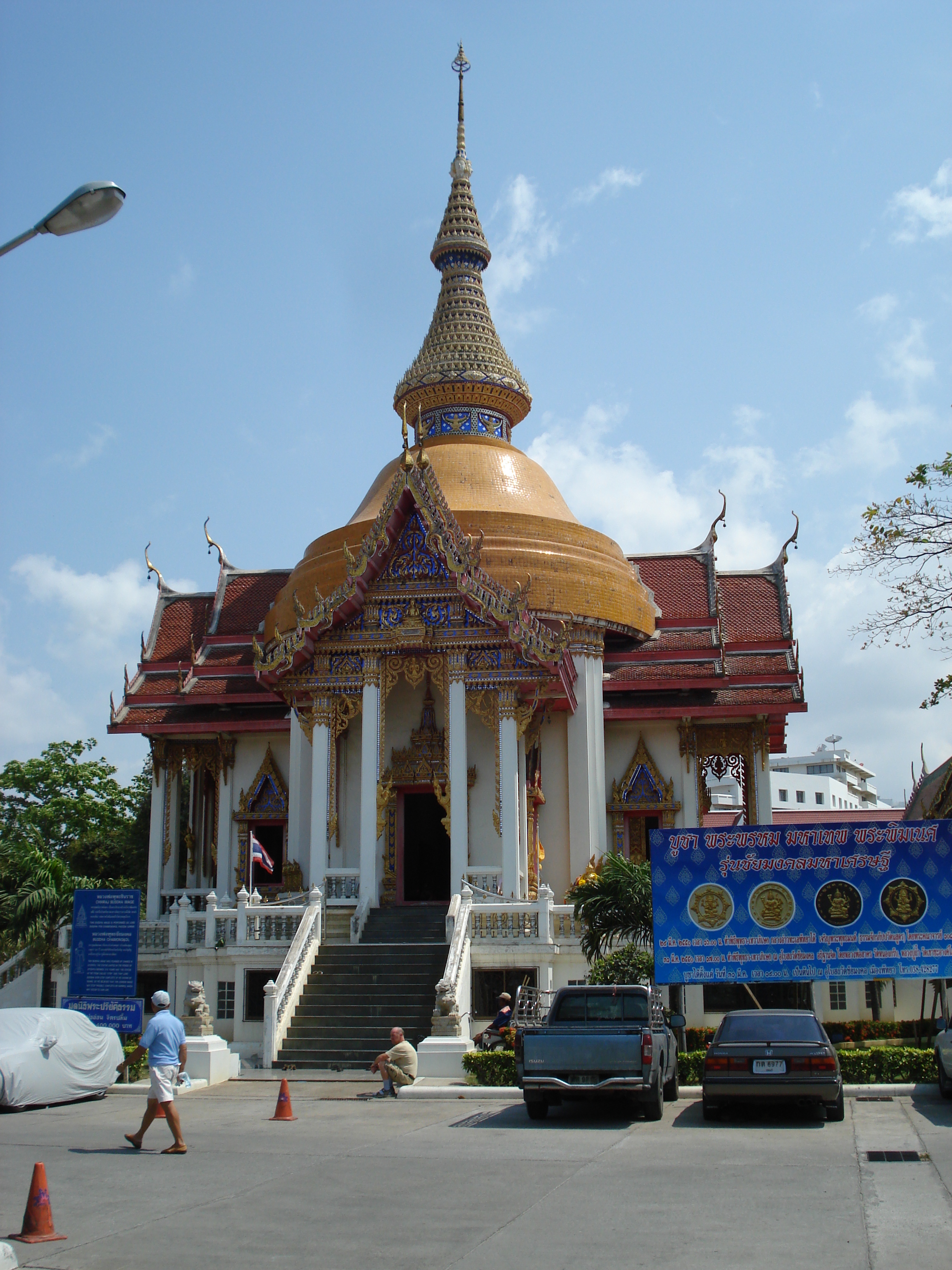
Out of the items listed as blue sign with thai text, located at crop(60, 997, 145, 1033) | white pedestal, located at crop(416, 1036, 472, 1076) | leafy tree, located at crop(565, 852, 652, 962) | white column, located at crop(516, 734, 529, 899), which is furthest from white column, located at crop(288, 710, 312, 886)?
white pedestal, located at crop(416, 1036, 472, 1076)

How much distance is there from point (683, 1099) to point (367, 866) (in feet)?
26.8

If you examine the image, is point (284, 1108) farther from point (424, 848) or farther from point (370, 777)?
point (424, 848)

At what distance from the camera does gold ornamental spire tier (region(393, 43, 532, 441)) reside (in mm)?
29969

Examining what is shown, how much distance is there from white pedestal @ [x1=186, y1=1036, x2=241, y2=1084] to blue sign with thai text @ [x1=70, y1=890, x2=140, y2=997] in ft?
5.10

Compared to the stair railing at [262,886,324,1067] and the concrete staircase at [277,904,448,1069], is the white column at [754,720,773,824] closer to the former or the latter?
the concrete staircase at [277,904,448,1069]

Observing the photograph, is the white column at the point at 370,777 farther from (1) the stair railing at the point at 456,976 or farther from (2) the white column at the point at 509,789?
(2) the white column at the point at 509,789

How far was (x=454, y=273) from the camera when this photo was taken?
32438 mm

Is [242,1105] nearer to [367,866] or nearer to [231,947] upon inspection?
[231,947]

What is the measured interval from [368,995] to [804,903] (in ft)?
21.5

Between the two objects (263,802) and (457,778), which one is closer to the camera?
(457,778)

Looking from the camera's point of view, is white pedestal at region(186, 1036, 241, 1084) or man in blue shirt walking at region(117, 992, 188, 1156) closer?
man in blue shirt walking at region(117, 992, 188, 1156)

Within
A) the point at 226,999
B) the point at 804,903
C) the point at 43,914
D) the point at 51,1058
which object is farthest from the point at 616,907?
the point at 43,914

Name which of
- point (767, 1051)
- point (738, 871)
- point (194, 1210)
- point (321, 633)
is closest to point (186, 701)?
point (321, 633)

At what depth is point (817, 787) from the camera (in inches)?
3895
